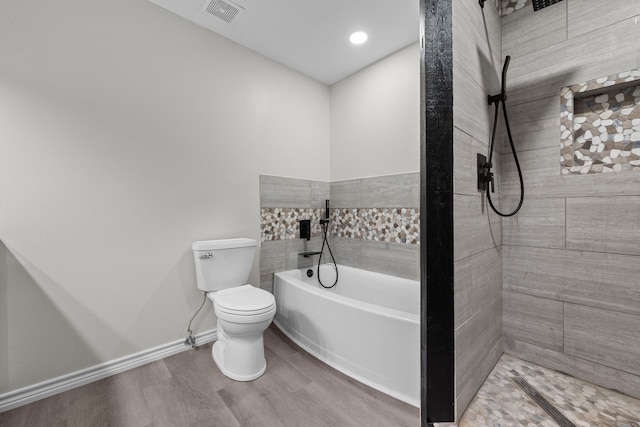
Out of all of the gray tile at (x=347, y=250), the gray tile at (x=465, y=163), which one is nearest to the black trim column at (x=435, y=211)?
the gray tile at (x=465, y=163)

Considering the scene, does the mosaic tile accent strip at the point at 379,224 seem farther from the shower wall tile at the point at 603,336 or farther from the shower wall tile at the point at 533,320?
the shower wall tile at the point at 603,336

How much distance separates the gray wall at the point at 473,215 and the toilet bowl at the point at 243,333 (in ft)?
3.79

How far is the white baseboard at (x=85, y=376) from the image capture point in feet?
4.81

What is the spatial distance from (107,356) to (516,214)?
2.70 m

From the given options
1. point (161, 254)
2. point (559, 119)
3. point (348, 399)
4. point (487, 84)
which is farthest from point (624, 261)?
point (161, 254)

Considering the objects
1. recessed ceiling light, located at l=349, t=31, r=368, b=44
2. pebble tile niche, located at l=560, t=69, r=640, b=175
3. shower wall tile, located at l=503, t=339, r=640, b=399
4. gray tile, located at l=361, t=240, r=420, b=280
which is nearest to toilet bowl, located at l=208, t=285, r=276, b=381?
gray tile, located at l=361, t=240, r=420, b=280

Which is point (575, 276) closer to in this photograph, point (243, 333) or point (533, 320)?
point (533, 320)

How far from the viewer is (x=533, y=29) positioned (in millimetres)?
1424

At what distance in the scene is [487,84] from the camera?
1.30 metres

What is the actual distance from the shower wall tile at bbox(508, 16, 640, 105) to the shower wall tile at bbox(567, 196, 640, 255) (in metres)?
0.59

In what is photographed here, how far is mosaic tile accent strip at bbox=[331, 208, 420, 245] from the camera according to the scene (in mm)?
2297

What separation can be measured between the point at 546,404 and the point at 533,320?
0.42 metres

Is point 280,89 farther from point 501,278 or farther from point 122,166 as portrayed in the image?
point 501,278

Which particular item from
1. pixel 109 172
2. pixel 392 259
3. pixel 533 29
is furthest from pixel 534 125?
pixel 109 172
